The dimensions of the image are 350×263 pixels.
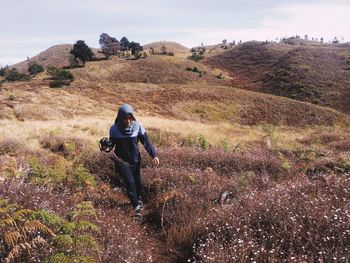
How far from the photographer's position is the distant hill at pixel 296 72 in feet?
189

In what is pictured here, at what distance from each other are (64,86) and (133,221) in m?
39.1

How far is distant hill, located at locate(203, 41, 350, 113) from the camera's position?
57.7m

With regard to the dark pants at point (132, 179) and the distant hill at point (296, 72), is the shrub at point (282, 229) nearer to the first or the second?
the dark pants at point (132, 179)

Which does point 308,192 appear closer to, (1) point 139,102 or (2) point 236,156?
(2) point 236,156

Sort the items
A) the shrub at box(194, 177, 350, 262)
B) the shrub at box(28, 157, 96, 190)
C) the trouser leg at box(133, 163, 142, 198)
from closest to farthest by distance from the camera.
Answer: the shrub at box(194, 177, 350, 262) < the trouser leg at box(133, 163, 142, 198) < the shrub at box(28, 157, 96, 190)

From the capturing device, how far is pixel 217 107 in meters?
43.2

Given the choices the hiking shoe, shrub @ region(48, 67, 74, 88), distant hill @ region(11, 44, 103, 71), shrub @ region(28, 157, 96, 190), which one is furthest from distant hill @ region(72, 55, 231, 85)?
distant hill @ region(11, 44, 103, 71)

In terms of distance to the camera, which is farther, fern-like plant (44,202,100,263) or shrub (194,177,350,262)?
shrub (194,177,350,262)

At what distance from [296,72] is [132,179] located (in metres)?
63.4

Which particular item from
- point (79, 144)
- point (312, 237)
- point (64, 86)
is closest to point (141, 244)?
point (312, 237)

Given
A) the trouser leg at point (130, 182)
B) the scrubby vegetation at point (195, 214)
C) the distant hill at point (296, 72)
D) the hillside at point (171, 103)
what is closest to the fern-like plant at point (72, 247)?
the scrubby vegetation at point (195, 214)

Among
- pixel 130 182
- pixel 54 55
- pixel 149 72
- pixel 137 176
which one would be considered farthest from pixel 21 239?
pixel 54 55

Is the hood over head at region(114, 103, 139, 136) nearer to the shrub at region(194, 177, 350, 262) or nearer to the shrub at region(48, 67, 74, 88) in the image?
the shrub at region(194, 177, 350, 262)

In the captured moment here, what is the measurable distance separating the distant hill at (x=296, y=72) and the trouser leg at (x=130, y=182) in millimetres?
49122
